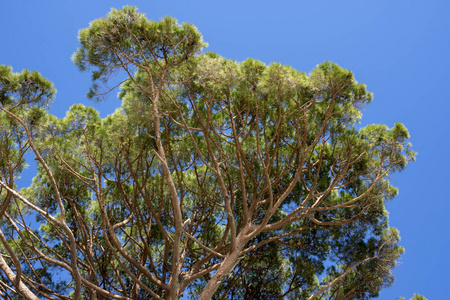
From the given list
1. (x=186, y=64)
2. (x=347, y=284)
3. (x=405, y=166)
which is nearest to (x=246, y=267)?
(x=347, y=284)

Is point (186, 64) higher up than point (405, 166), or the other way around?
point (405, 166)

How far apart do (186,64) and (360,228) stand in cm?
393

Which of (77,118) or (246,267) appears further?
(246,267)

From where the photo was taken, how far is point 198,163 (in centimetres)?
657

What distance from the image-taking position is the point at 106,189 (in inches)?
266

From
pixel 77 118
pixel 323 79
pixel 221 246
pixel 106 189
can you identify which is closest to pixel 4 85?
pixel 77 118

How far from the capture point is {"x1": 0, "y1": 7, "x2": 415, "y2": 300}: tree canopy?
5129 mm

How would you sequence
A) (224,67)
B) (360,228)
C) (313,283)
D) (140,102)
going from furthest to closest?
(313,283)
(360,228)
(140,102)
(224,67)

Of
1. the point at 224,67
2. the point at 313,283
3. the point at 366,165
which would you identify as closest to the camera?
the point at 224,67

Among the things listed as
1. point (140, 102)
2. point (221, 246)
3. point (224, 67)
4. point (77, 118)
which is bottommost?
point (221, 246)

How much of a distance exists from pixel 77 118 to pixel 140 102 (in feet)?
3.25

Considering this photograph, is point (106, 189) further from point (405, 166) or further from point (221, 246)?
point (405, 166)

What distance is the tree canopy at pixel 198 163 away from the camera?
5.13 meters

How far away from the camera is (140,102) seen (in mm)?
5711
